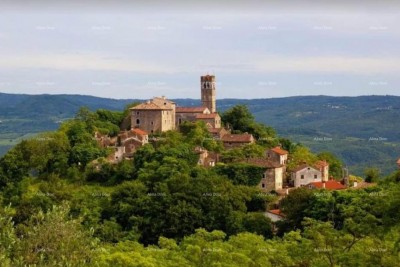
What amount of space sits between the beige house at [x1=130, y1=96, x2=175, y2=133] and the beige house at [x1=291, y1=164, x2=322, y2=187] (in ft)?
45.9

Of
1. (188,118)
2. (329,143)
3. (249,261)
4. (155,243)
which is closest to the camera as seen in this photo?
(249,261)

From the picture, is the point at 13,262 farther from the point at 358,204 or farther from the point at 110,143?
the point at 110,143

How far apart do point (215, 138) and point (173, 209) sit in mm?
15711

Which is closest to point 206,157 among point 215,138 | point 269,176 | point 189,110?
point 215,138

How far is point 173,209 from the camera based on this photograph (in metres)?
52.2

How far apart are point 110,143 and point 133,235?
57.4 ft

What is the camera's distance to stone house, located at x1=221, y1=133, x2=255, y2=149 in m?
65.4

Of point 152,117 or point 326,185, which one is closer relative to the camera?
point 326,185

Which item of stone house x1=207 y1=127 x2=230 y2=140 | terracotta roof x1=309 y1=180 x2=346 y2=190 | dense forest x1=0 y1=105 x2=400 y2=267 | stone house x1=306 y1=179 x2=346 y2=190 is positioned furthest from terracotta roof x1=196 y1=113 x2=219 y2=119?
terracotta roof x1=309 y1=180 x2=346 y2=190

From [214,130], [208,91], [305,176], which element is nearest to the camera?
[305,176]

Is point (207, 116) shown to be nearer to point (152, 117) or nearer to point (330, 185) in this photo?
point (152, 117)

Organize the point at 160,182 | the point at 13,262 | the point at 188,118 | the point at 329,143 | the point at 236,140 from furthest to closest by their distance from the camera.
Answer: the point at 329,143, the point at 188,118, the point at 236,140, the point at 160,182, the point at 13,262

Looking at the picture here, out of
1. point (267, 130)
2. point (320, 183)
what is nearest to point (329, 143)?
point (267, 130)

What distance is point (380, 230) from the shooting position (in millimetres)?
28297
